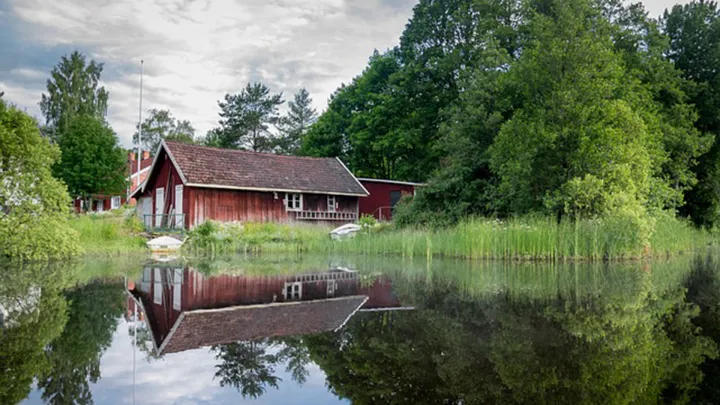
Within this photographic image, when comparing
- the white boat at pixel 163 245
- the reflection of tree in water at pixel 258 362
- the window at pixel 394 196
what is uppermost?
the window at pixel 394 196

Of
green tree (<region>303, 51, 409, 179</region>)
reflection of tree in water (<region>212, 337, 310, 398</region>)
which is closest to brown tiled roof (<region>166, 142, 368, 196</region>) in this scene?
green tree (<region>303, 51, 409, 179</region>)

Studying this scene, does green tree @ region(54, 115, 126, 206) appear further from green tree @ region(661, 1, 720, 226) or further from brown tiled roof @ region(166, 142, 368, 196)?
green tree @ region(661, 1, 720, 226)

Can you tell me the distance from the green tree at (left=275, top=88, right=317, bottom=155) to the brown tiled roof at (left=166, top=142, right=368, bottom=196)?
19.7m

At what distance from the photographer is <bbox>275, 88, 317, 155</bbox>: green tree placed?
166ft

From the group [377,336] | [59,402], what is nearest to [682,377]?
[377,336]

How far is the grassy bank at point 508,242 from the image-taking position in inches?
516

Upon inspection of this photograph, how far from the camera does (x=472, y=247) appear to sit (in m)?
13.7

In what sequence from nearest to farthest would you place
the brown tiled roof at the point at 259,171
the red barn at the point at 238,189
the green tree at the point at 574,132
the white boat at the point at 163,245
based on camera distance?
the green tree at the point at 574,132
the white boat at the point at 163,245
the red barn at the point at 238,189
the brown tiled roof at the point at 259,171

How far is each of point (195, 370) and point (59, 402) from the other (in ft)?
2.65

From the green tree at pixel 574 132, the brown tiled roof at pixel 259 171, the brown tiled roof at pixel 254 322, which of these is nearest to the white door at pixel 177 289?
the brown tiled roof at pixel 254 322

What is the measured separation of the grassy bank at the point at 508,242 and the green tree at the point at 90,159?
2611 centimetres

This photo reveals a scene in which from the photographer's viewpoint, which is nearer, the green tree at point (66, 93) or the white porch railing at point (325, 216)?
the white porch railing at point (325, 216)

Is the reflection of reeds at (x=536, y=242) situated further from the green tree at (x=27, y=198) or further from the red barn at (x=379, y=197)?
the red barn at (x=379, y=197)

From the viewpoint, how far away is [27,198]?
1218cm
